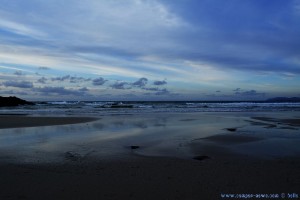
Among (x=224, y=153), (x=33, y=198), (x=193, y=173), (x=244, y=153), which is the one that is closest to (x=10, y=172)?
(x=33, y=198)

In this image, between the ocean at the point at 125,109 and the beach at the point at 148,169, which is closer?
the beach at the point at 148,169

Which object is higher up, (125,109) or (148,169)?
(125,109)

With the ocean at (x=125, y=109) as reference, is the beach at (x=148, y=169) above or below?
below

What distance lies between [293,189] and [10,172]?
616 centimetres

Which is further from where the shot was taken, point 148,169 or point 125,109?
point 125,109

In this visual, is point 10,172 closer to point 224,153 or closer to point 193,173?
point 193,173

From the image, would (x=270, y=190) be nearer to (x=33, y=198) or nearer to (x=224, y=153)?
(x=224, y=153)

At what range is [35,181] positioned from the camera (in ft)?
20.2

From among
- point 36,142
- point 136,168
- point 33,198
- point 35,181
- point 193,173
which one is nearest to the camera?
point 33,198

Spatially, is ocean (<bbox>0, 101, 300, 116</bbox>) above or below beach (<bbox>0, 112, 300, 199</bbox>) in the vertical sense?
above

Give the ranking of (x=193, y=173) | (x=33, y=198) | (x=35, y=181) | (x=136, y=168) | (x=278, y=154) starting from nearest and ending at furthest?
(x=33, y=198), (x=35, y=181), (x=193, y=173), (x=136, y=168), (x=278, y=154)

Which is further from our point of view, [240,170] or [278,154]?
[278,154]

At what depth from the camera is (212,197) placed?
207 inches

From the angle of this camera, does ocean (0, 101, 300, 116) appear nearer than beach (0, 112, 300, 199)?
No
